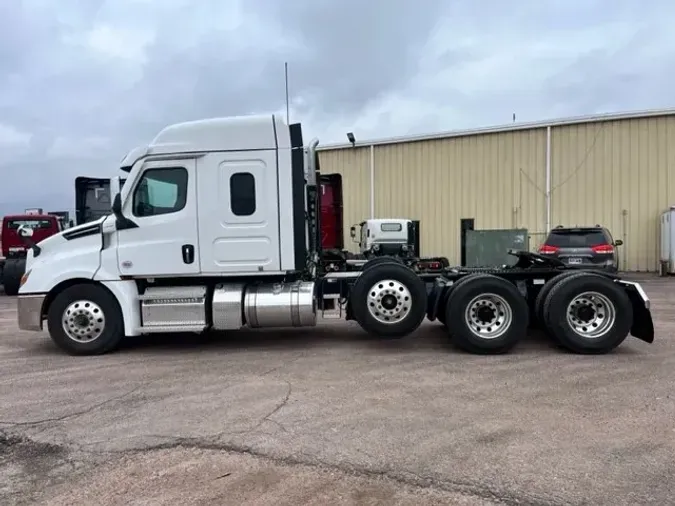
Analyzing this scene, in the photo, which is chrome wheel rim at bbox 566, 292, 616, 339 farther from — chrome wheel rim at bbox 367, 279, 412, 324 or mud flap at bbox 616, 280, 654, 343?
chrome wheel rim at bbox 367, 279, 412, 324

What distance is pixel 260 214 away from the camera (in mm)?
7184

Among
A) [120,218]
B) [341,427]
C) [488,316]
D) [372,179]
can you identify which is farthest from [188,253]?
[372,179]

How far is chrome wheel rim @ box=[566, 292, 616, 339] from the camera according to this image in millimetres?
6926

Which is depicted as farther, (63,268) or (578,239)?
(578,239)

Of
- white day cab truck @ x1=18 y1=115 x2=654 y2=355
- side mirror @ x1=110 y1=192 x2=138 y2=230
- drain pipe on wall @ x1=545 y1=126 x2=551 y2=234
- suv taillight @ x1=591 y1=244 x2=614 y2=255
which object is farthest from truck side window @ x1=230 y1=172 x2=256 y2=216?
drain pipe on wall @ x1=545 y1=126 x2=551 y2=234

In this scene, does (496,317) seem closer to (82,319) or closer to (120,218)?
(120,218)

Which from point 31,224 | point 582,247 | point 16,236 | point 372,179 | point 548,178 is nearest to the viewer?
point 582,247

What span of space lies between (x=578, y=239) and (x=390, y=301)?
7.90 meters

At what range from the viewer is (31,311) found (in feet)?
23.6

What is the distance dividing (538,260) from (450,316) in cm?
195

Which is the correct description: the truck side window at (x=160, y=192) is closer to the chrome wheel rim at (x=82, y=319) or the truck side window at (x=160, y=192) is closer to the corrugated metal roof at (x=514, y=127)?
the chrome wheel rim at (x=82, y=319)

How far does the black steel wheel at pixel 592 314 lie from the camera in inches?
271

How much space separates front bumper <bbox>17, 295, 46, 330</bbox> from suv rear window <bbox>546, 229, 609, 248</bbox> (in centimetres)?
1117

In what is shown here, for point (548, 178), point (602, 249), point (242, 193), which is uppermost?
point (548, 178)
